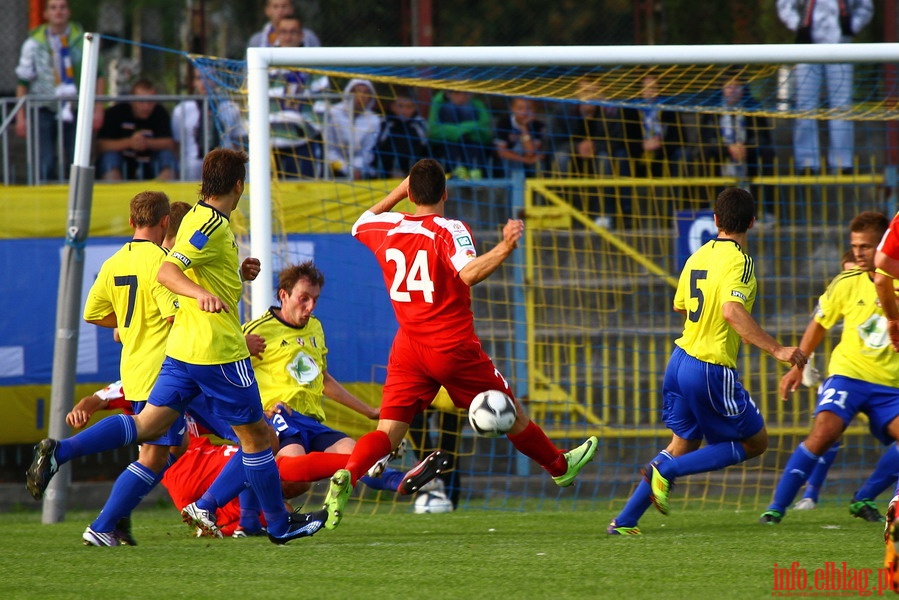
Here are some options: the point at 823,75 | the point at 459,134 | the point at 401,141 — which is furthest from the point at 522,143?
the point at 823,75

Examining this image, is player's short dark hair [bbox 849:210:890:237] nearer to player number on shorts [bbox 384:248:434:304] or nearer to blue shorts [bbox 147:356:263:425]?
player number on shorts [bbox 384:248:434:304]

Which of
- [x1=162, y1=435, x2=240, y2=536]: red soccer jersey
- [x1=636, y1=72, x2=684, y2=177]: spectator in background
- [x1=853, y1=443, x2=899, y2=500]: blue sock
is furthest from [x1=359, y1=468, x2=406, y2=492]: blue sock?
[x1=636, y1=72, x2=684, y2=177]: spectator in background

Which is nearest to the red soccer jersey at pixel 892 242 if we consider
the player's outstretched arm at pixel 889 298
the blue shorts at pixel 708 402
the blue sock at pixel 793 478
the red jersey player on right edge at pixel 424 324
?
the player's outstretched arm at pixel 889 298

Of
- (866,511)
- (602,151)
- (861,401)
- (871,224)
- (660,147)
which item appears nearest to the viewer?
(871,224)

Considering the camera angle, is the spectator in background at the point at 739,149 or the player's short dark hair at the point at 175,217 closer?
the player's short dark hair at the point at 175,217

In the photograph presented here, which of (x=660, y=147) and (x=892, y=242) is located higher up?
(x=660, y=147)

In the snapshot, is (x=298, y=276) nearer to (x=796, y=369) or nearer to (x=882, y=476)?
(x=796, y=369)

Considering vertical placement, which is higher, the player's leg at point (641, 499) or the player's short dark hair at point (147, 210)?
the player's short dark hair at point (147, 210)

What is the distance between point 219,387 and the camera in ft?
18.3

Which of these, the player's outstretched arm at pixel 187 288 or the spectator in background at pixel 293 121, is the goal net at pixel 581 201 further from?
the player's outstretched arm at pixel 187 288

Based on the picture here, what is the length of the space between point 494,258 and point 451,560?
4.59 feet

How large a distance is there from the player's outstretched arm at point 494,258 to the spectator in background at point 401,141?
5083 millimetres

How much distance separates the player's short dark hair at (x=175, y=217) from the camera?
6.41 m

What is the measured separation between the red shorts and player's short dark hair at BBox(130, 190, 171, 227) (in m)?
1.45
